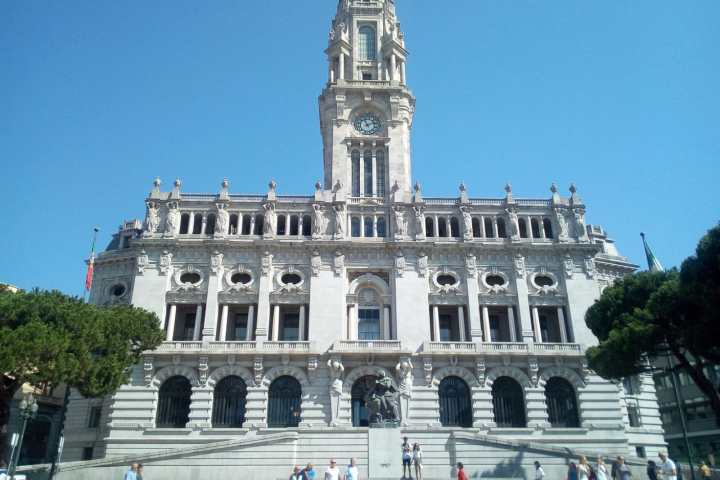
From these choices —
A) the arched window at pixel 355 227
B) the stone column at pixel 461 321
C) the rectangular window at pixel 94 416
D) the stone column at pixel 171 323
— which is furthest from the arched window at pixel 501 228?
the rectangular window at pixel 94 416

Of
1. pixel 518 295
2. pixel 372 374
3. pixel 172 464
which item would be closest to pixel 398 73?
pixel 518 295

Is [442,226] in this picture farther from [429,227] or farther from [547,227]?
[547,227]

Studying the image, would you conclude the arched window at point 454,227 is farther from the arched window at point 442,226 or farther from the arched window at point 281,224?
the arched window at point 281,224

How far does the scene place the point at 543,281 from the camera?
52062mm

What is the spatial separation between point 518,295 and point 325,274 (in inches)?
667

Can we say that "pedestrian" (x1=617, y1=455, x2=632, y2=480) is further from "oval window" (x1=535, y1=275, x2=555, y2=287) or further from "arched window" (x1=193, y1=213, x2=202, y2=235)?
"arched window" (x1=193, y1=213, x2=202, y2=235)

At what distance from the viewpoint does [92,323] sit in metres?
36.8

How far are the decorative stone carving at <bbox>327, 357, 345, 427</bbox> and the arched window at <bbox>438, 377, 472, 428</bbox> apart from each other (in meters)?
8.19

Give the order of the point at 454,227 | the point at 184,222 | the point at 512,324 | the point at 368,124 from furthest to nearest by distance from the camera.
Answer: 1. the point at 368,124
2. the point at 454,227
3. the point at 184,222
4. the point at 512,324

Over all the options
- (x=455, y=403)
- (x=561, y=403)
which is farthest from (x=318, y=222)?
(x=561, y=403)

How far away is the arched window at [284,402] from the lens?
149ft

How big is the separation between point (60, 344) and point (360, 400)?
74.6ft

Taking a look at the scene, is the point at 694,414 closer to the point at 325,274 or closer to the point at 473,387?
the point at 473,387

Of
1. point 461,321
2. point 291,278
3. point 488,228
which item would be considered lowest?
point 461,321
